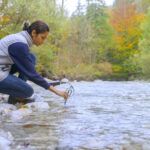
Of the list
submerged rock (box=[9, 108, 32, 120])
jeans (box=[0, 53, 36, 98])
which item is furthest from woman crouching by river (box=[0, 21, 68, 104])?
submerged rock (box=[9, 108, 32, 120])

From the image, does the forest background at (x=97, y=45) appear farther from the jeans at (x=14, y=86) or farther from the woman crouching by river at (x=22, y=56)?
the woman crouching by river at (x=22, y=56)

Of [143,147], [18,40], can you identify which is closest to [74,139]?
[143,147]

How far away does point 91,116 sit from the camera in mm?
3299

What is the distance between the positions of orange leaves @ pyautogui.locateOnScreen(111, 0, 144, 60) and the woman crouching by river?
25649 millimetres

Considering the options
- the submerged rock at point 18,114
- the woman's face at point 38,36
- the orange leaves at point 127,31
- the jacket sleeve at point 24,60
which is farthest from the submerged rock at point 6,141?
the orange leaves at point 127,31

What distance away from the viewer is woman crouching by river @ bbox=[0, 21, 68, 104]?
2.74 meters

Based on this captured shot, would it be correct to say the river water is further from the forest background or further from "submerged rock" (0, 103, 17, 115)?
the forest background

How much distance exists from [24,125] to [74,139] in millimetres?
788

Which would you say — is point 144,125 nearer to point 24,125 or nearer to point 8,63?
point 24,125

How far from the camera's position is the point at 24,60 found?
2738mm

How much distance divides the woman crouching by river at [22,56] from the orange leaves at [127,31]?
84.1 feet

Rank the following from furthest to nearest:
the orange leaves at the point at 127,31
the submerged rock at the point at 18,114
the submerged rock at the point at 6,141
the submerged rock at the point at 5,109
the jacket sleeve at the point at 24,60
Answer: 1. the orange leaves at the point at 127,31
2. the submerged rock at the point at 5,109
3. the submerged rock at the point at 18,114
4. the jacket sleeve at the point at 24,60
5. the submerged rock at the point at 6,141

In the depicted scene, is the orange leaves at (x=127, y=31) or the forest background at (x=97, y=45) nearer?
the forest background at (x=97, y=45)

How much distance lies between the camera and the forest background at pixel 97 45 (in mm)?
17844
